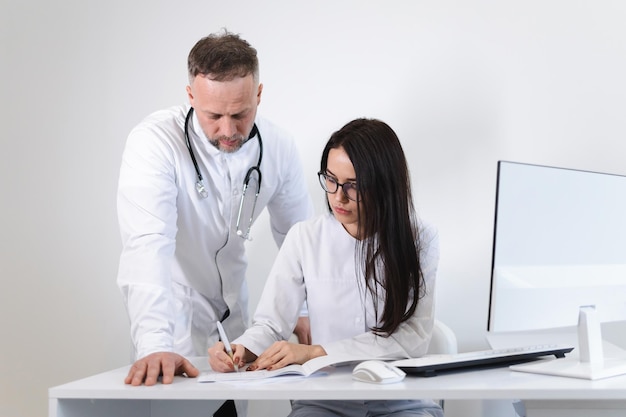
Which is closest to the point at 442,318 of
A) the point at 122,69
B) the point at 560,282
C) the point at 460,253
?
the point at 460,253

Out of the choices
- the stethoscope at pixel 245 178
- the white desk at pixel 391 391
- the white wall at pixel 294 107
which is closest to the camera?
the white desk at pixel 391 391

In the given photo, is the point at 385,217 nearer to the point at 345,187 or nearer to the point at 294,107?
the point at 345,187

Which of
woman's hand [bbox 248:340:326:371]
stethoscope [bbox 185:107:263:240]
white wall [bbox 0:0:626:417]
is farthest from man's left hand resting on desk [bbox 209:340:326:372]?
white wall [bbox 0:0:626:417]

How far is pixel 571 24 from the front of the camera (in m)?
2.84

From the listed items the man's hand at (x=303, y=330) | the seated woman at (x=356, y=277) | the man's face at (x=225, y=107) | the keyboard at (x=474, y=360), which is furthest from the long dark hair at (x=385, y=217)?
the man's hand at (x=303, y=330)

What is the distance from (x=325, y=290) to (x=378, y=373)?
1.55ft

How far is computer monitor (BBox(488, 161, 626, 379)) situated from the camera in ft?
5.27

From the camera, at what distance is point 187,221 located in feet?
7.21

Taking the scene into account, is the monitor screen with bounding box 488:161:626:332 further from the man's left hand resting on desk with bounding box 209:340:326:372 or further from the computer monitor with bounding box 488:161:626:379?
the man's left hand resting on desk with bounding box 209:340:326:372

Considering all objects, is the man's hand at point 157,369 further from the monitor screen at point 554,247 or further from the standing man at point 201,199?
the monitor screen at point 554,247

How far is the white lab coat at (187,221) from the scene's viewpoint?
1.85 meters

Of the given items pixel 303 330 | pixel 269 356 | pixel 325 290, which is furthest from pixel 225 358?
pixel 303 330

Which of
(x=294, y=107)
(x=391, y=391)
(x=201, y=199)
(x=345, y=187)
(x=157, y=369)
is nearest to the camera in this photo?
(x=391, y=391)

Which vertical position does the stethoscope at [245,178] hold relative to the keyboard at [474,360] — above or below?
above
